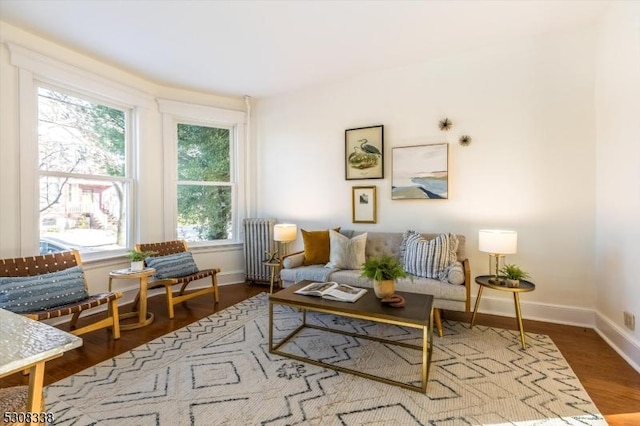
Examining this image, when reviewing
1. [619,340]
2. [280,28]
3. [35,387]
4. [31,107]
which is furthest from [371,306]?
[31,107]

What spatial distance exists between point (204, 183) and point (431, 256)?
131 inches

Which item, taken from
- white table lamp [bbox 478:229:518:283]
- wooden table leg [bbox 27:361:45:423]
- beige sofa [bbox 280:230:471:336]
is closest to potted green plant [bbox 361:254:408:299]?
beige sofa [bbox 280:230:471:336]

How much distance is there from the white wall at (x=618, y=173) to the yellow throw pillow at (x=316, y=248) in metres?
2.66

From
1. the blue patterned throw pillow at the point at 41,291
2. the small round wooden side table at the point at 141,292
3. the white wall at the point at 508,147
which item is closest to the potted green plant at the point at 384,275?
the white wall at the point at 508,147

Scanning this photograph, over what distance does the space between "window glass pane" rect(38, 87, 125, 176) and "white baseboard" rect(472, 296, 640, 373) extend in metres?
4.72

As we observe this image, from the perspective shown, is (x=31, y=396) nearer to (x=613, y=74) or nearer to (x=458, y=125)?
(x=458, y=125)

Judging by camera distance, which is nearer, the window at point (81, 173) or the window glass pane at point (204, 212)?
the window at point (81, 173)

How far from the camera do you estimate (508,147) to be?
10.4ft

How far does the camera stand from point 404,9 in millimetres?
2559

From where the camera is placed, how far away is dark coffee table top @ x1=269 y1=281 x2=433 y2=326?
199 cm

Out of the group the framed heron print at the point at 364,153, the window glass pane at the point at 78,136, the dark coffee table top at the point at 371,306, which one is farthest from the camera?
the framed heron print at the point at 364,153

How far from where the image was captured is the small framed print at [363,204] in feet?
12.7

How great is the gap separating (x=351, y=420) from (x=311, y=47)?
10.8ft

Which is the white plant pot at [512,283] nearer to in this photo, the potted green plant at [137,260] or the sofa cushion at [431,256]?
the sofa cushion at [431,256]
